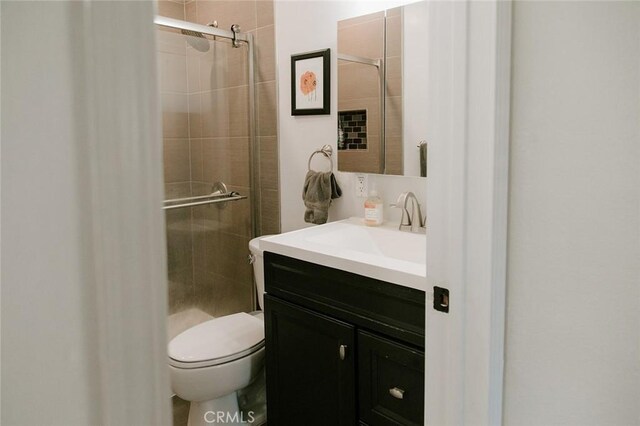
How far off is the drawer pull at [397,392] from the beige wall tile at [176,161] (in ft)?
4.76

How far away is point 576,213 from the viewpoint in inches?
36.7

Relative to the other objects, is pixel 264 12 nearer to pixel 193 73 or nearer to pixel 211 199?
pixel 193 73

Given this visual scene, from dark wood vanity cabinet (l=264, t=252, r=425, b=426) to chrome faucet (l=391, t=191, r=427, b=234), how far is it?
46 centimetres

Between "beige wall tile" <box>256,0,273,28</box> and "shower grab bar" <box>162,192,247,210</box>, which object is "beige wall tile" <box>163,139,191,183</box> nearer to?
"shower grab bar" <box>162,192,247,210</box>

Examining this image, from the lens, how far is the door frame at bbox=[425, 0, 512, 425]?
95cm

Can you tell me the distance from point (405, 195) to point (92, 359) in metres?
1.55

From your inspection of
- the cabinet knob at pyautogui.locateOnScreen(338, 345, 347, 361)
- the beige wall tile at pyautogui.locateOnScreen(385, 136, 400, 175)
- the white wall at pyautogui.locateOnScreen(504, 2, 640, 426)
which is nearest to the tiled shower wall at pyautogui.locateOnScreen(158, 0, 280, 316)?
the beige wall tile at pyautogui.locateOnScreen(385, 136, 400, 175)

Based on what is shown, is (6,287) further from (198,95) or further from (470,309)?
(198,95)

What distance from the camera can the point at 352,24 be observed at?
1968mm

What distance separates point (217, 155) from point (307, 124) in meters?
0.51

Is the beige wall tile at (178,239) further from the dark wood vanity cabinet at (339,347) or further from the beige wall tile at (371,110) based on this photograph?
the beige wall tile at (371,110)

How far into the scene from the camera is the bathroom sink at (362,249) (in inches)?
55.4

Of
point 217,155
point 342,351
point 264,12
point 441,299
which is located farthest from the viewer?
point 217,155

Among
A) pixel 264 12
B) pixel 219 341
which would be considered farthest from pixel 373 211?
pixel 264 12
